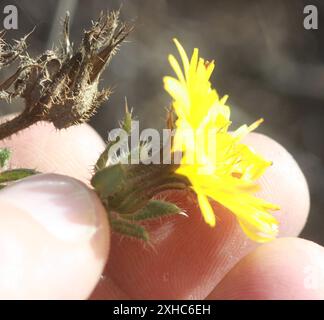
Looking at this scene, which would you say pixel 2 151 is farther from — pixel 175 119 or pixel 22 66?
pixel 175 119

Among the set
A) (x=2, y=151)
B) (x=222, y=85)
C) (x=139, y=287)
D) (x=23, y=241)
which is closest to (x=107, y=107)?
(x=222, y=85)

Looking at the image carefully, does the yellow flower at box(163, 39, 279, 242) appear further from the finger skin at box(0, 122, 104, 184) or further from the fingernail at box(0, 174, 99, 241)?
the finger skin at box(0, 122, 104, 184)

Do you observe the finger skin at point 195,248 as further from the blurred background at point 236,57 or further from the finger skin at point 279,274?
the blurred background at point 236,57

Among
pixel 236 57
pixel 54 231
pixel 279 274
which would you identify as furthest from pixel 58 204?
pixel 236 57

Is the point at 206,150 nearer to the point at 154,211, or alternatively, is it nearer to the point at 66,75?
the point at 154,211

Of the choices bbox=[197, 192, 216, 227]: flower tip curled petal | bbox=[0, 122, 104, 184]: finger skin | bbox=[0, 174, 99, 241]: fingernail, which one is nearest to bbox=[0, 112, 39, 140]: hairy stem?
bbox=[0, 174, 99, 241]: fingernail

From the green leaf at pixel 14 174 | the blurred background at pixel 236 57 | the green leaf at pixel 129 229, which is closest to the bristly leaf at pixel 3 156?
the green leaf at pixel 14 174
